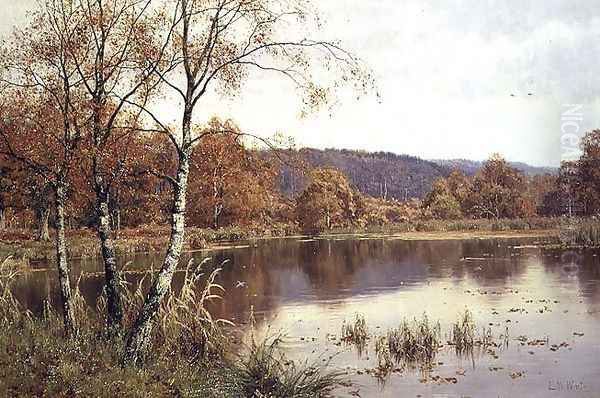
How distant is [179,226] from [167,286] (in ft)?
2.56

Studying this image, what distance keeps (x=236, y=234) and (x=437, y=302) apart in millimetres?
26309

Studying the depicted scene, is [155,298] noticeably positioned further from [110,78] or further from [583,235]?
[583,235]

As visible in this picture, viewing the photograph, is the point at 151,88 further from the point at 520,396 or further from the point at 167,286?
the point at 520,396

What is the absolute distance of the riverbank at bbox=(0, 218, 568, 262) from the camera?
26594 millimetres

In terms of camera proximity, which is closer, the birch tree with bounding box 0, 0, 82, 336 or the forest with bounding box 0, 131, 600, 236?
the birch tree with bounding box 0, 0, 82, 336

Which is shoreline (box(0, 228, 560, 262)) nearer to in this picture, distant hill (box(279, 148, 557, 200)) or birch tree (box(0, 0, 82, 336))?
birch tree (box(0, 0, 82, 336))

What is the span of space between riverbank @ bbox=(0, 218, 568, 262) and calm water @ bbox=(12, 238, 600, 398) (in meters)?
2.87

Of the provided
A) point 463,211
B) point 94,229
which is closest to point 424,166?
point 463,211

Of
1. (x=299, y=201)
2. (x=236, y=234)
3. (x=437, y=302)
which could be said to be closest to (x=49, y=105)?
(x=437, y=302)

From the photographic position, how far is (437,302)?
585 inches

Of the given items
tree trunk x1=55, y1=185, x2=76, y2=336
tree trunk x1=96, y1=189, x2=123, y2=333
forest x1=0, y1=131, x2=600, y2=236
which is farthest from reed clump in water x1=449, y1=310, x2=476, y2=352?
forest x1=0, y1=131, x2=600, y2=236

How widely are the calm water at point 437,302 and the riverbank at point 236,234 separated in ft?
9.41
